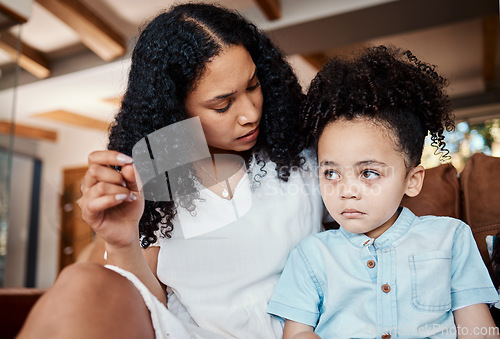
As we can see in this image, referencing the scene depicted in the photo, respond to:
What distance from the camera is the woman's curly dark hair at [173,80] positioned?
97cm

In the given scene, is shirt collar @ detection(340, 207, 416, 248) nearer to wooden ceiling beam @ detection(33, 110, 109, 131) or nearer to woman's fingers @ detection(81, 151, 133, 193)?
woman's fingers @ detection(81, 151, 133, 193)

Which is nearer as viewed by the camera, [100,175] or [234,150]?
[100,175]

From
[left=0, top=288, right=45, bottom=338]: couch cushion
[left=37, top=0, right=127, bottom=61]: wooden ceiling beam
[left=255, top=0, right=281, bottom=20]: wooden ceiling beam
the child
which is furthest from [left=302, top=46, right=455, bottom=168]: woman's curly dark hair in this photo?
[left=37, top=0, right=127, bottom=61]: wooden ceiling beam

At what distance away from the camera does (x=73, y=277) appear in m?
0.63

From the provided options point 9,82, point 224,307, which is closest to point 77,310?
point 224,307

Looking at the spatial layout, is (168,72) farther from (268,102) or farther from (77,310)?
(77,310)

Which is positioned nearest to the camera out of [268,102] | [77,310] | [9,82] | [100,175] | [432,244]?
[77,310]

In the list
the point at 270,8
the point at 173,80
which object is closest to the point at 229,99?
the point at 173,80

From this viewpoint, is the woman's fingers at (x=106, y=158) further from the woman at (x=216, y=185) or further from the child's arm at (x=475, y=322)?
the child's arm at (x=475, y=322)

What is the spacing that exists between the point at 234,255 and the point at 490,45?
298 cm

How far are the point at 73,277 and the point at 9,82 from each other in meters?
2.50

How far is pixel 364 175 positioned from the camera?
33.6 inches

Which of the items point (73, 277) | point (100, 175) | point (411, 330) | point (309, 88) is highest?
point (309, 88)

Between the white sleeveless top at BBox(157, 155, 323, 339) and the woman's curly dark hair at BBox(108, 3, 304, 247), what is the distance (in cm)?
5
